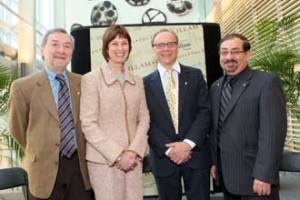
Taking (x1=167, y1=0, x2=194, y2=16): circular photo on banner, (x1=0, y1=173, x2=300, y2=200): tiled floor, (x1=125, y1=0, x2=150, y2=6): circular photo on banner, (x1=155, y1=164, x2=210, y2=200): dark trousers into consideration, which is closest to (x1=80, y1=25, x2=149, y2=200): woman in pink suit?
(x1=155, y1=164, x2=210, y2=200): dark trousers

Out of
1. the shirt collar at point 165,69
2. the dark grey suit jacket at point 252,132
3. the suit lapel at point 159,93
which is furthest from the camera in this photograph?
the shirt collar at point 165,69

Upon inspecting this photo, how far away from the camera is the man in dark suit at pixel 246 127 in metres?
2.34

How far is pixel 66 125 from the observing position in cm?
245

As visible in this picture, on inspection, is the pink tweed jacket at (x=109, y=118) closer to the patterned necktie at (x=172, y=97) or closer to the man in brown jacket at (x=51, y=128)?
the man in brown jacket at (x=51, y=128)

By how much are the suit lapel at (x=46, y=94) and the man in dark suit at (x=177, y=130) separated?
71 centimetres

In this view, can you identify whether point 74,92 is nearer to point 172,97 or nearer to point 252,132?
point 172,97

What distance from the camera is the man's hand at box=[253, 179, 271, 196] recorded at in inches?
92.0

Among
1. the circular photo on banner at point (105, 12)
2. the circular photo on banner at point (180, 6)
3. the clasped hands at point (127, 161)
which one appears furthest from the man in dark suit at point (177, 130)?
the circular photo on banner at point (105, 12)

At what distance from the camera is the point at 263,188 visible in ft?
7.68

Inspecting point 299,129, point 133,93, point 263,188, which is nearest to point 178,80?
point 133,93

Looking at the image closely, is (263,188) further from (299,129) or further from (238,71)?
(299,129)

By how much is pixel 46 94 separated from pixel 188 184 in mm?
1205

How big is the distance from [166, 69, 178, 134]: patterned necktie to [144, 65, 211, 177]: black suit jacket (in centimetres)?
4

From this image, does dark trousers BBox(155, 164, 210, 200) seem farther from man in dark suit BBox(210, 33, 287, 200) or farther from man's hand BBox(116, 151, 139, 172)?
man's hand BBox(116, 151, 139, 172)
